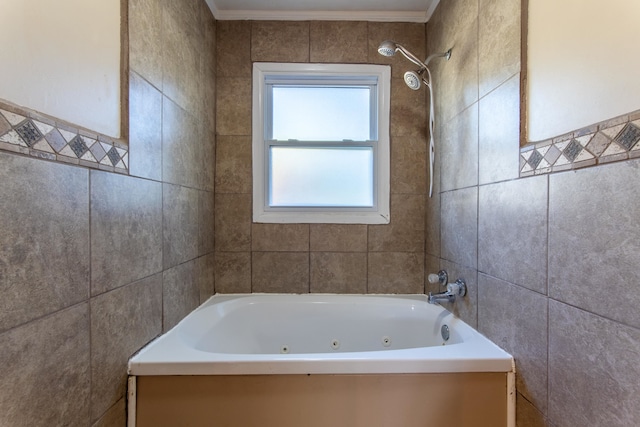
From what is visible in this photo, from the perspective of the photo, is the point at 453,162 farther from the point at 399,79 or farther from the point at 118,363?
the point at 118,363

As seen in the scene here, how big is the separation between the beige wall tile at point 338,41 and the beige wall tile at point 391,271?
1.27 m

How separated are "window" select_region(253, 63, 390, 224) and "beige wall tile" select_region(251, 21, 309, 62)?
128 mm

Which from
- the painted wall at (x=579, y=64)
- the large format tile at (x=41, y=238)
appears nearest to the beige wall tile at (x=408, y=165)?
the painted wall at (x=579, y=64)

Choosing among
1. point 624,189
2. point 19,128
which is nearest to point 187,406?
point 19,128

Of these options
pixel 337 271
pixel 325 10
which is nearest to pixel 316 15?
pixel 325 10

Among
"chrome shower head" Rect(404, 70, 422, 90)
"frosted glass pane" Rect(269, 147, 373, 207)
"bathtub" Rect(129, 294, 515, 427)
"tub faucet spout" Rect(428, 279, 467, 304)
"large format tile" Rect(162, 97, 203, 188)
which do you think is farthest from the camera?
"frosted glass pane" Rect(269, 147, 373, 207)

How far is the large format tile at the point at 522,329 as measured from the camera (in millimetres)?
892

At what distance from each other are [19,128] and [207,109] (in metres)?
1.18

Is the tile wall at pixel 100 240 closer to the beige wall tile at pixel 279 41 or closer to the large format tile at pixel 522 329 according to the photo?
the beige wall tile at pixel 279 41

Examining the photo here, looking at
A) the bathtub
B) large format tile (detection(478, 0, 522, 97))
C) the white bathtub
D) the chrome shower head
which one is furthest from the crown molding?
the bathtub

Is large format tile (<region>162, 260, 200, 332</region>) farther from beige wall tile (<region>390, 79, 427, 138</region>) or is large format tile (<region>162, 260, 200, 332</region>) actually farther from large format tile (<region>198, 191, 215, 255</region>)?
beige wall tile (<region>390, 79, 427, 138</region>)

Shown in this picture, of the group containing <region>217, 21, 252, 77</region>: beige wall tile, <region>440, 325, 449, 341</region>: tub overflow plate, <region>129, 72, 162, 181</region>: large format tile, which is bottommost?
<region>440, 325, 449, 341</region>: tub overflow plate

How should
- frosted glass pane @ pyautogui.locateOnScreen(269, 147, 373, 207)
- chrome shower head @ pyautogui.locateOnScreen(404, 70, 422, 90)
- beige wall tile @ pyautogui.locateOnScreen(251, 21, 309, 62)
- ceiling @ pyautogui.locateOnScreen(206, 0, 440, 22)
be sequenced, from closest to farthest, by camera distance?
1. chrome shower head @ pyautogui.locateOnScreen(404, 70, 422, 90)
2. ceiling @ pyautogui.locateOnScreen(206, 0, 440, 22)
3. beige wall tile @ pyautogui.locateOnScreen(251, 21, 309, 62)
4. frosted glass pane @ pyautogui.locateOnScreen(269, 147, 373, 207)

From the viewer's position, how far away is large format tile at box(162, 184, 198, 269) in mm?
1231
